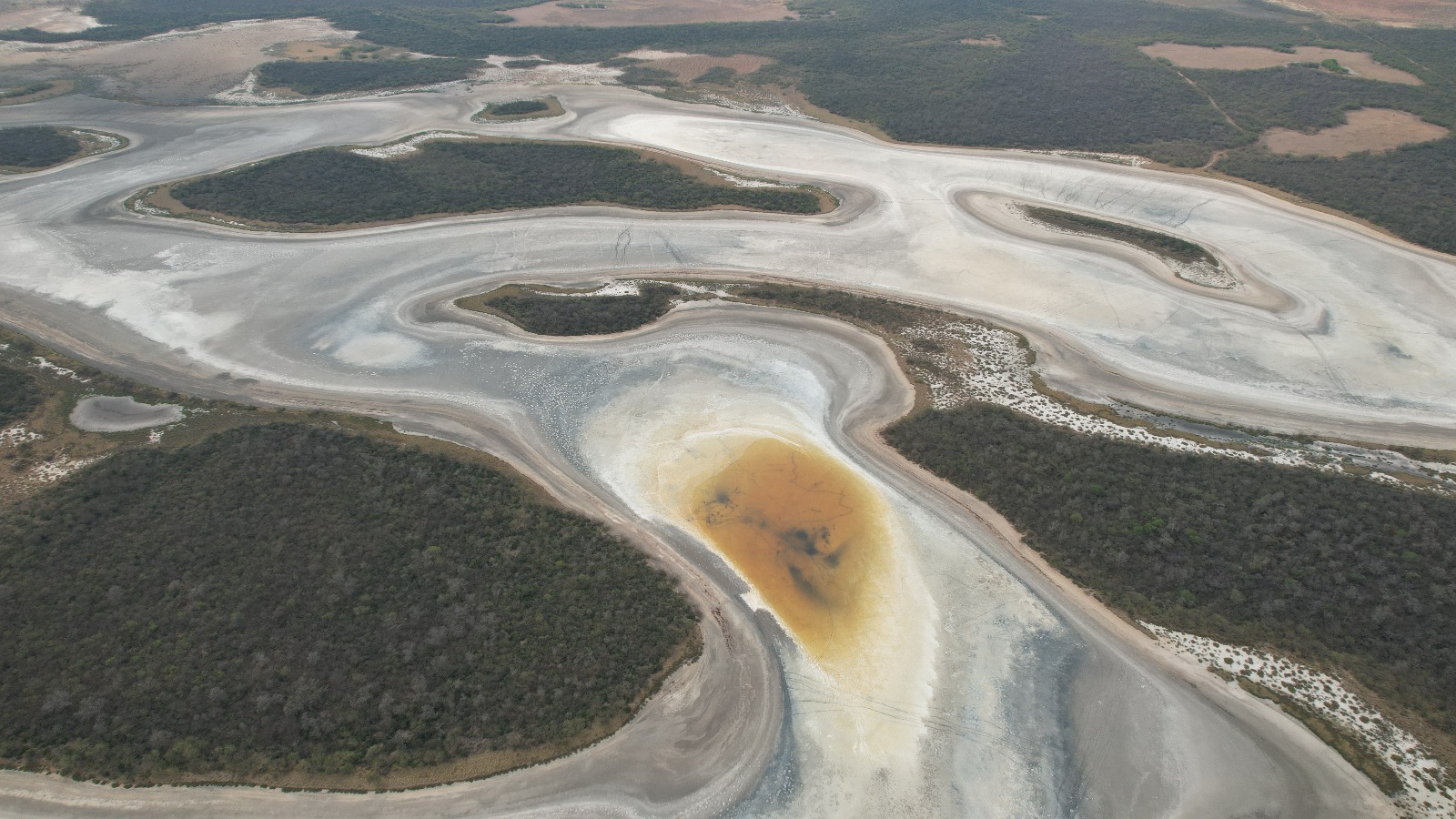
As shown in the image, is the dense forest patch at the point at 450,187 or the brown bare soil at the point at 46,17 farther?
the brown bare soil at the point at 46,17

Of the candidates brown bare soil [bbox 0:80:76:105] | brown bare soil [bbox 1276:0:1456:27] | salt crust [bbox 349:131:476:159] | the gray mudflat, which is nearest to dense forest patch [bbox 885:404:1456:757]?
the gray mudflat

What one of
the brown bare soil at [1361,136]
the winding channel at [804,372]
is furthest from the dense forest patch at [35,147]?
the brown bare soil at [1361,136]

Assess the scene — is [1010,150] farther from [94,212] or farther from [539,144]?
[94,212]

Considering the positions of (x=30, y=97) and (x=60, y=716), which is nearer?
(x=60, y=716)

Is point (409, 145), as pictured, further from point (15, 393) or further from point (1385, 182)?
point (1385, 182)

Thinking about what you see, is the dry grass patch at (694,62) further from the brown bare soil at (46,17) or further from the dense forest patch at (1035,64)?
the brown bare soil at (46,17)

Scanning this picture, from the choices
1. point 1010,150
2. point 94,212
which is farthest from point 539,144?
point 1010,150

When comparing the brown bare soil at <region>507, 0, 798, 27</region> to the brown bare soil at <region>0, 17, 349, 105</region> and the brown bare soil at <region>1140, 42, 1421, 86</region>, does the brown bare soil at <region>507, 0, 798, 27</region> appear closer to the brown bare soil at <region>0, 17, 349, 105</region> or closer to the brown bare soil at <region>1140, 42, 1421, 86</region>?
the brown bare soil at <region>0, 17, 349, 105</region>
